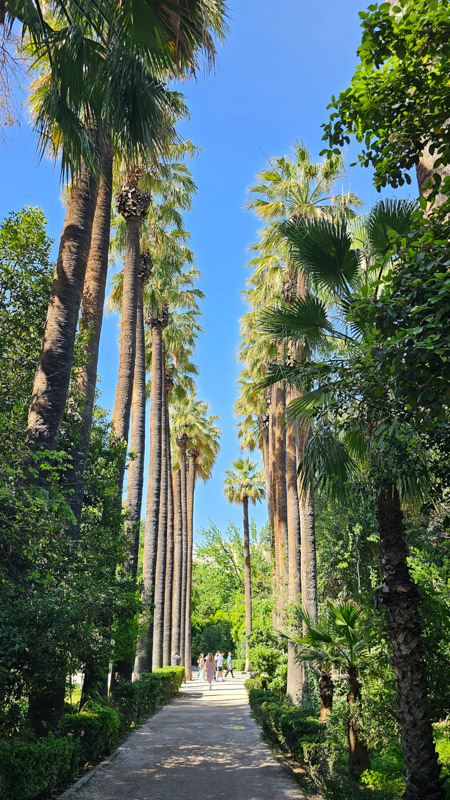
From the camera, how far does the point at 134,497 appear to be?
16.1m

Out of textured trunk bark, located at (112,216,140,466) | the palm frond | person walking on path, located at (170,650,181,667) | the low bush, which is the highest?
textured trunk bark, located at (112,216,140,466)

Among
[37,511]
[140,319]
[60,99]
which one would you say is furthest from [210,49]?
[140,319]

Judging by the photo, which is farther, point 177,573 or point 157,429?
point 177,573

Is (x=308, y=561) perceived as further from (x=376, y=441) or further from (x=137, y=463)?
(x=376, y=441)

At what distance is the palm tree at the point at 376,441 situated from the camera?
5.55 m

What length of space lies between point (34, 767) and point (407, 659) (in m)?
4.37

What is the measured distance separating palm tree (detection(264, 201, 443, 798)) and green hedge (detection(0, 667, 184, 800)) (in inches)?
161

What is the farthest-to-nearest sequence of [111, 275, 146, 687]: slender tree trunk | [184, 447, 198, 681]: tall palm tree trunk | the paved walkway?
[184, 447, 198, 681]: tall palm tree trunk, [111, 275, 146, 687]: slender tree trunk, the paved walkway

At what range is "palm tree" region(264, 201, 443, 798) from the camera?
219 inches

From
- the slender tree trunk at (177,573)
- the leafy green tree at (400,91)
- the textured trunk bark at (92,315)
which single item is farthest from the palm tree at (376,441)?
the slender tree trunk at (177,573)

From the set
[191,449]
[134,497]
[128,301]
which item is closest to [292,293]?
[128,301]

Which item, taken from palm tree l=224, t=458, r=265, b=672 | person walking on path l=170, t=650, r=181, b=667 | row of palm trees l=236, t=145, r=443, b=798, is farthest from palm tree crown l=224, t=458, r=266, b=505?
row of palm trees l=236, t=145, r=443, b=798

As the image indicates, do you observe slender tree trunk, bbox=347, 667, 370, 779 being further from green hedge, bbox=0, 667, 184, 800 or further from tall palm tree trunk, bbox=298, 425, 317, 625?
tall palm tree trunk, bbox=298, 425, 317, 625

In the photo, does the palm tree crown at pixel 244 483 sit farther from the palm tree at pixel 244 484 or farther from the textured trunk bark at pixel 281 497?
the textured trunk bark at pixel 281 497
